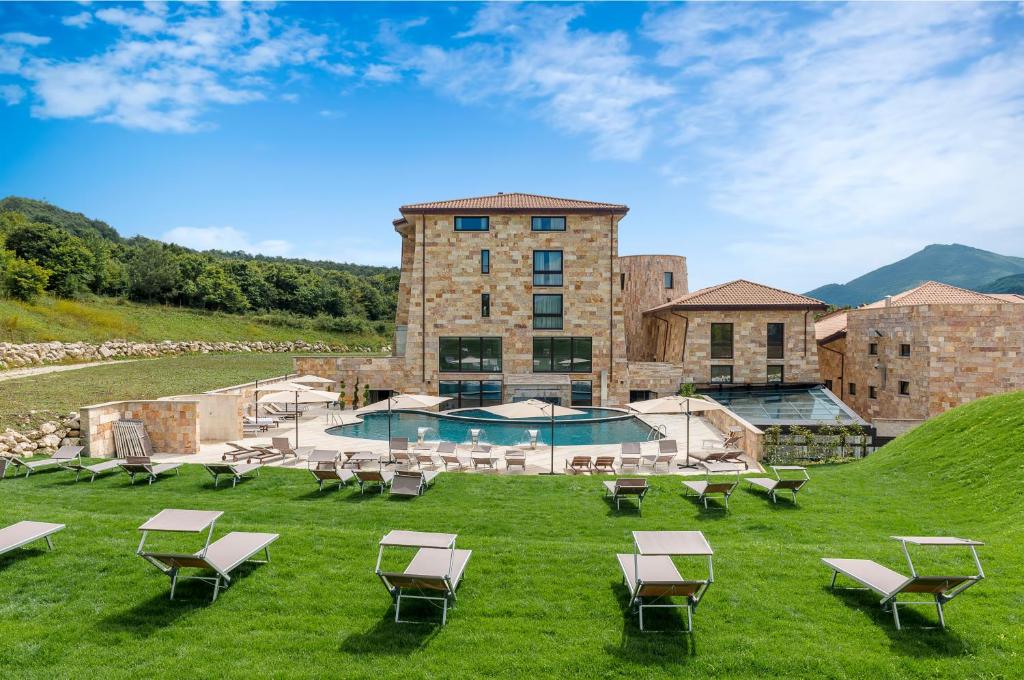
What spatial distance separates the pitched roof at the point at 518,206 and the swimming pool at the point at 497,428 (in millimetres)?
10307

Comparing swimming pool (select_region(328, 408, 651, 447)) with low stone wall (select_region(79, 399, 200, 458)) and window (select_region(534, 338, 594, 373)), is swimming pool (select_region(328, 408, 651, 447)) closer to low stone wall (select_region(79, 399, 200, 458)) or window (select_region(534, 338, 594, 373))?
window (select_region(534, 338, 594, 373))

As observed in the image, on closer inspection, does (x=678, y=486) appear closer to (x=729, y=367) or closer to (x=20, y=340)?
(x=729, y=367)

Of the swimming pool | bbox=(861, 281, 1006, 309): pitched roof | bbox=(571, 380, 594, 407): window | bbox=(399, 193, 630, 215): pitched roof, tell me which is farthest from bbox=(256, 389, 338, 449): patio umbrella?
bbox=(861, 281, 1006, 309): pitched roof

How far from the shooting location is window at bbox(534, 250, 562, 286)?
28.1 m

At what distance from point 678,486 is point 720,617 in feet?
19.4

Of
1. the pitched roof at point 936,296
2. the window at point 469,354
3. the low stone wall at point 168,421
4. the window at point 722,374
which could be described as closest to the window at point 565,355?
the window at point 469,354

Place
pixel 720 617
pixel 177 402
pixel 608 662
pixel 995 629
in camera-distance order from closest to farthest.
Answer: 1. pixel 608 662
2. pixel 995 629
3. pixel 720 617
4. pixel 177 402

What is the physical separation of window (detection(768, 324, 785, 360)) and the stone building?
347 cm

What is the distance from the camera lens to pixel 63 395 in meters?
18.6

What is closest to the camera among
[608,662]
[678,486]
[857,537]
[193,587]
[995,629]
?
[608,662]

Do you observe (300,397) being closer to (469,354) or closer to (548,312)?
(469,354)

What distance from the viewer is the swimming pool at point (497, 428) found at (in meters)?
19.8

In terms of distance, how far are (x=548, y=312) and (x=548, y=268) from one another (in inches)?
89.8

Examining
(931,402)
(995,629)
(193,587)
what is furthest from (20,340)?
(931,402)
